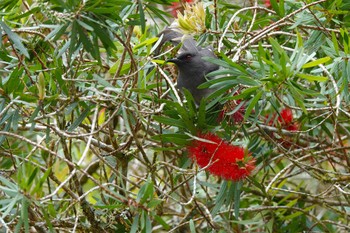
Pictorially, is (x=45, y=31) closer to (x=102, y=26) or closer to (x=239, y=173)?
(x=102, y=26)

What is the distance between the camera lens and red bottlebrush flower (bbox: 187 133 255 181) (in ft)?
7.95

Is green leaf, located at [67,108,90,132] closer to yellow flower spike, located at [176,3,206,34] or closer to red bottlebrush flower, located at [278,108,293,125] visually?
yellow flower spike, located at [176,3,206,34]

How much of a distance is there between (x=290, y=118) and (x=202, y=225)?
89 cm

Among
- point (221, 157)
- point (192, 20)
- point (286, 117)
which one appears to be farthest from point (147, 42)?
point (286, 117)

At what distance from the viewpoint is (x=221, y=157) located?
7.93ft

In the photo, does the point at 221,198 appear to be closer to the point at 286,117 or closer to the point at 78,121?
the point at 286,117

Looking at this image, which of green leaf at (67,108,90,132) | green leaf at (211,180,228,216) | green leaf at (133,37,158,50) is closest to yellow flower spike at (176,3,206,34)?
green leaf at (133,37,158,50)

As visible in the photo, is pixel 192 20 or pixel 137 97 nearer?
pixel 192 20

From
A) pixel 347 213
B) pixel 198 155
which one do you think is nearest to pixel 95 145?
pixel 198 155

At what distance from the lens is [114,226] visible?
8.64 feet

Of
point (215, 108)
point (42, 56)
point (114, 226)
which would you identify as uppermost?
point (42, 56)

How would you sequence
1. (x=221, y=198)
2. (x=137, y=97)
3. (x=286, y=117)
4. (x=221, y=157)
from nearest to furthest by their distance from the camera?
(x=221, y=157) < (x=137, y=97) < (x=221, y=198) < (x=286, y=117)

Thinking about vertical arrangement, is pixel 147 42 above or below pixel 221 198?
above

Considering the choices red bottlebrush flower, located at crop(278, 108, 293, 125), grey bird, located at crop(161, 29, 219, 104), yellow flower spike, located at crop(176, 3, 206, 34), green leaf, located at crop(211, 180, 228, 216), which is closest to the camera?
yellow flower spike, located at crop(176, 3, 206, 34)
